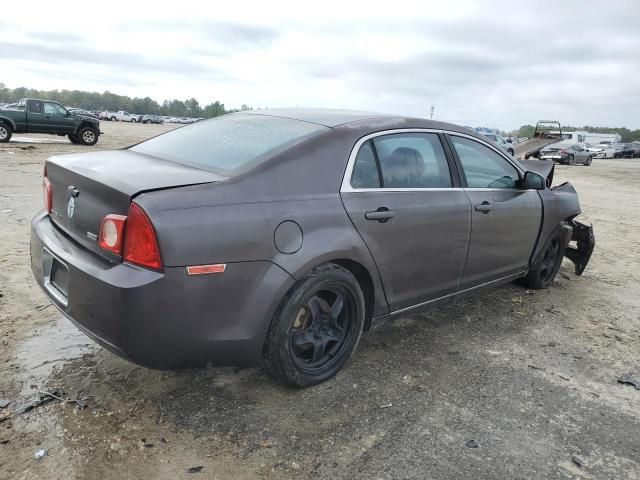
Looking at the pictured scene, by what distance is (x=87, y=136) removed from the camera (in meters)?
19.9

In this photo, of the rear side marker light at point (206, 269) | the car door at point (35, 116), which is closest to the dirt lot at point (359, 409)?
the rear side marker light at point (206, 269)

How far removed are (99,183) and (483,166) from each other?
9.11ft

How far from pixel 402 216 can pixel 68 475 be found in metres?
2.15

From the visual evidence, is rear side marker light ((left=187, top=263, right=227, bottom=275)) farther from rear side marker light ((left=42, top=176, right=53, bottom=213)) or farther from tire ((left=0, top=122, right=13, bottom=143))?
tire ((left=0, top=122, right=13, bottom=143))

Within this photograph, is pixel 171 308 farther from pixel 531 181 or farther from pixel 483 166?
pixel 531 181

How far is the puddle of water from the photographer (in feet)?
9.52

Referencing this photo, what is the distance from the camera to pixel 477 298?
468 centimetres

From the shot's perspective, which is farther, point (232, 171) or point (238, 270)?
point (232, 171)

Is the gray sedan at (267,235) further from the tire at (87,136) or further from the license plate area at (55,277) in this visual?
the tire at (87,136)


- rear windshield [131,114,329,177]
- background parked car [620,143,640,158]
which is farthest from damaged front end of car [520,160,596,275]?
background parked car [620,143,640,158]

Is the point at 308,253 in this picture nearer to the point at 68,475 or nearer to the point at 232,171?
the point at 232,171

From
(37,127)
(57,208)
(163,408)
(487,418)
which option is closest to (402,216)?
(487,418)

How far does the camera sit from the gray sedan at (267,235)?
230cm

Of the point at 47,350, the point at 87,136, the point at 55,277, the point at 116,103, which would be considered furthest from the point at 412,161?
the point at 116,103
